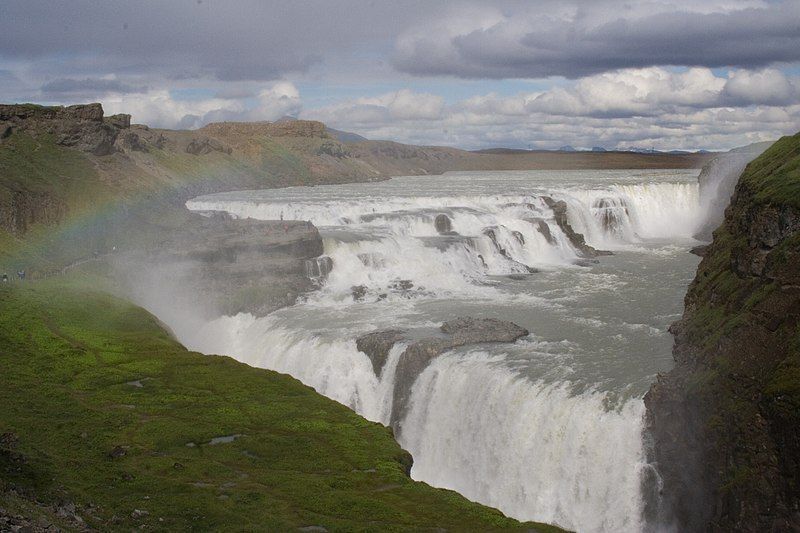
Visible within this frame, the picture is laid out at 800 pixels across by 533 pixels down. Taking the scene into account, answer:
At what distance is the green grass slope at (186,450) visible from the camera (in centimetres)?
1669

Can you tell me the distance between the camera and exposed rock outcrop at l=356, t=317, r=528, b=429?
30781mm

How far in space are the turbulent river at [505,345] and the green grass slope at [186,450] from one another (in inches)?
199

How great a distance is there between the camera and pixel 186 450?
21.0 metres

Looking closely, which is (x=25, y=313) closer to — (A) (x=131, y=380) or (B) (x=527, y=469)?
(A) (x=131, y=380)

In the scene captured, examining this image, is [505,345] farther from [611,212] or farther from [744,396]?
[611,212]

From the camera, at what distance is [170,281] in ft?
155

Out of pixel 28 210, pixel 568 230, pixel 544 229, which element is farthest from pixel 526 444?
pixel 28 210

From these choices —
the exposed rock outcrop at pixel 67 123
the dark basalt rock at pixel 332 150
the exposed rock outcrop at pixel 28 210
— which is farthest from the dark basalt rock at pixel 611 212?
the dark basalt rock at pixel 332 150

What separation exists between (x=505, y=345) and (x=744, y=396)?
1234 cm

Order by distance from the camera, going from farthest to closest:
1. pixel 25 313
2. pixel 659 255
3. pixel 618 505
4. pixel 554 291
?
pixel 659 255
pixel 554 291
pixel 25 313
pixel 618 505

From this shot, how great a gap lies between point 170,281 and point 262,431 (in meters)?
27.0

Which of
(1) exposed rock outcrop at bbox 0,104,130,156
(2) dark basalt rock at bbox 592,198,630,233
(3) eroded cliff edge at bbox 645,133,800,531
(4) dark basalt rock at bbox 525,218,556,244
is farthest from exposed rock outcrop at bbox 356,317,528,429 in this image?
(1) exposed rock outcrop at bbox 0,104,130,156

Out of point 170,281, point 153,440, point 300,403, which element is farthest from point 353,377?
point 170,281

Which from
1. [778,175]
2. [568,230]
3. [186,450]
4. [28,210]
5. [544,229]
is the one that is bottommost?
[186,450]
